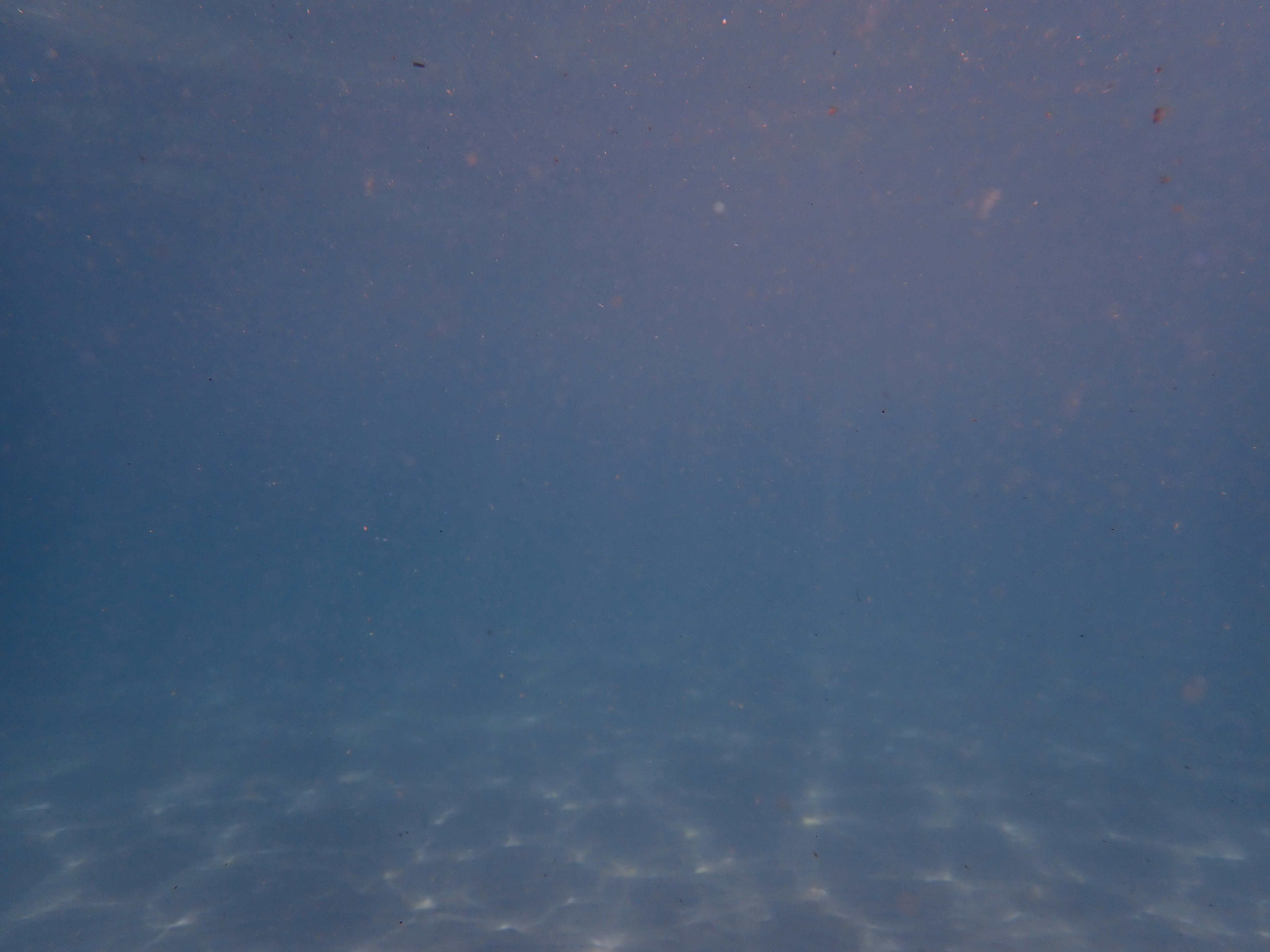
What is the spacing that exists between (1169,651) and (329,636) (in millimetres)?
25345

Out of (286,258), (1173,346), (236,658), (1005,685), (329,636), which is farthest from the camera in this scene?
(1173,346)

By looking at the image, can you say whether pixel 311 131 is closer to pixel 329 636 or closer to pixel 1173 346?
pixel 329 636

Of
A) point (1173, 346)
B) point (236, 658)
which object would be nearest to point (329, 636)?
point (236, 658)

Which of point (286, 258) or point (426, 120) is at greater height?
point (286, 258)

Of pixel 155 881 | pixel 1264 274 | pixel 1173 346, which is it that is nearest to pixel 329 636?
pixel 155 881

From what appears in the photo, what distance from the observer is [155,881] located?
20.2 ft

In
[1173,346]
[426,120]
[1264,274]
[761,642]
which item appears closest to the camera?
[426,120]

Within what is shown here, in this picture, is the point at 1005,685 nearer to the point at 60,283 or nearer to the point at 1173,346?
the point at 60,283

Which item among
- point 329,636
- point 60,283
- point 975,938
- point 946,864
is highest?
point 60,283

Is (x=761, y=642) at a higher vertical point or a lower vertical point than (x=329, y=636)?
lower

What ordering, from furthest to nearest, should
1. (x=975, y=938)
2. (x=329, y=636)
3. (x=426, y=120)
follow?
(x=329, y=636), (x=426, y=120), (x=975, y=938)

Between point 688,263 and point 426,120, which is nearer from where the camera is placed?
point 426,120

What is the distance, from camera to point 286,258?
24156mm

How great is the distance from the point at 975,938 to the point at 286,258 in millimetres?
27872
